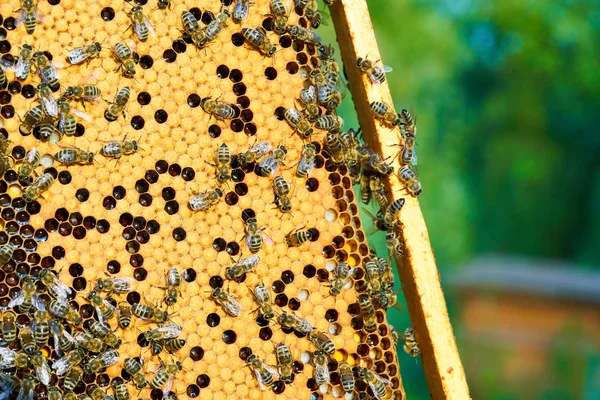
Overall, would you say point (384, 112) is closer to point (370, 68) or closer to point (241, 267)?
point (370, 68)

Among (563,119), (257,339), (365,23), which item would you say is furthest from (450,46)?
(257,339)

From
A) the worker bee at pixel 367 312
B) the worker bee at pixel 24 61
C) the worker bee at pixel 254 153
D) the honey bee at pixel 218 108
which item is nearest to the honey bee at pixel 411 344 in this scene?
the worker bee at pixel 367 312

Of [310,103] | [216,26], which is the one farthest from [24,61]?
[310,103]

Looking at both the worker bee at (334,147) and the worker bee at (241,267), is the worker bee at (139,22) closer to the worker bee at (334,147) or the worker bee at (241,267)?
the worker bee at (334,147)

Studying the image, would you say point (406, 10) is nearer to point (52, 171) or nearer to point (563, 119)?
point (563, 119)

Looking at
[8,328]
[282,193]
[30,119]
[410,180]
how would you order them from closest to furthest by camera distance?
1. [8,328]
2. [30,119]
3. [282,193]
4. [410,180]

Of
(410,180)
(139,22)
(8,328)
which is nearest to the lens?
(8,328)

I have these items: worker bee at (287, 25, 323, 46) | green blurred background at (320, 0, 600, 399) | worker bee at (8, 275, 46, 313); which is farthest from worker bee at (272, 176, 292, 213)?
green blurred background at (320, 0, 600, 399)

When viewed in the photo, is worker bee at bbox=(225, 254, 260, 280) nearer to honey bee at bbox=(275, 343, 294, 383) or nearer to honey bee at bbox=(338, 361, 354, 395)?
honey bee at bbox=(275, 343, 294, 383)
